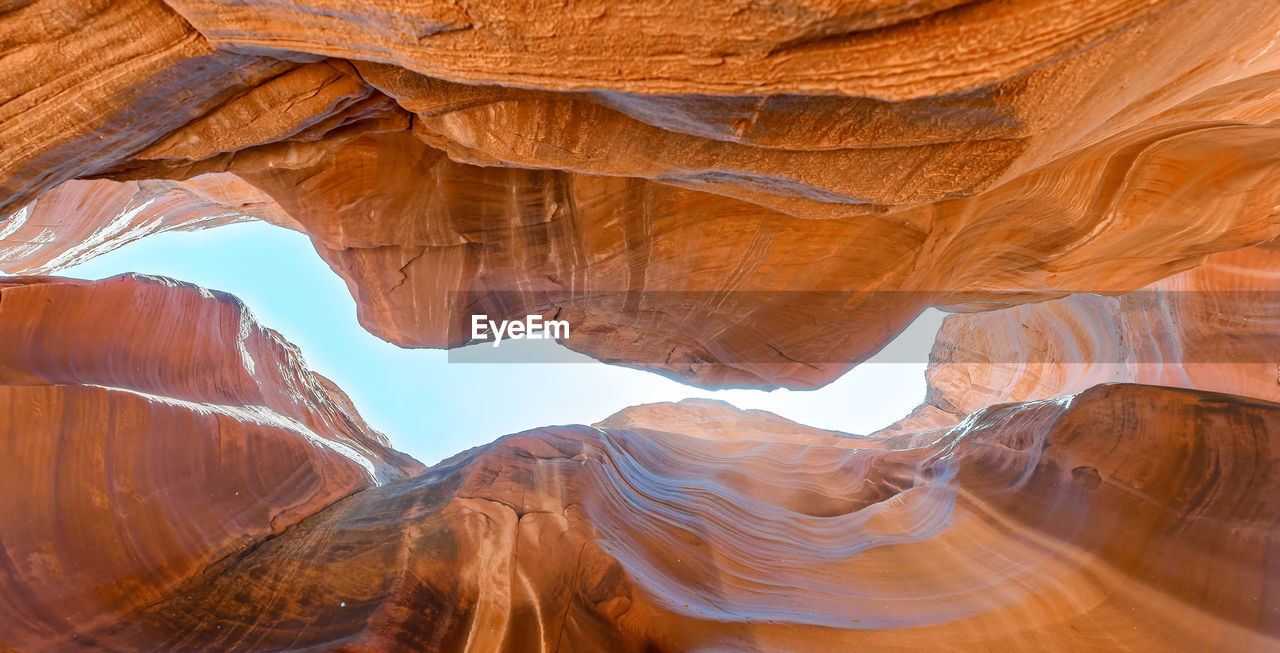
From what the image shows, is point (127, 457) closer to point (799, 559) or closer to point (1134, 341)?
point (799, 559)

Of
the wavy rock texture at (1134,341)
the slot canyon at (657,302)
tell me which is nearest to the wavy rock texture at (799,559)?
the slot canyon at (657,302)

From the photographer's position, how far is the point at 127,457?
185 inches

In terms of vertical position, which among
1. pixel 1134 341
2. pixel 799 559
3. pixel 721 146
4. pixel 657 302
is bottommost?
pixel 799 559

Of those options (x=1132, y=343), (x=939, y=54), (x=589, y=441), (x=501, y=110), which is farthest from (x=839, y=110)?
(x=1132, y=343)

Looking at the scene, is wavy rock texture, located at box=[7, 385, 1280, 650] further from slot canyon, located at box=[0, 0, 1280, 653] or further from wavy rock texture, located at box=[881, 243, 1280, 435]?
wavy rock texture, located at box=[881, 243, 1280, 435]

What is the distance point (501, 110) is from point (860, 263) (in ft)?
15.5

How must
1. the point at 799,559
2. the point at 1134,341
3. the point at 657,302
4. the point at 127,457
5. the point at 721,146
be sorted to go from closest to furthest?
the point at 721,146 → the point at 127,457 → the point at 799,559 → the point at 657,302 → the point at 1134,341

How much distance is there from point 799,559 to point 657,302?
3843 millimetres

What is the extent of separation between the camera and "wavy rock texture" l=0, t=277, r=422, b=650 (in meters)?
4.05

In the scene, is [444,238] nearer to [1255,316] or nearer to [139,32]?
[139,32]

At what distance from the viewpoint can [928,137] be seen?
111 inches

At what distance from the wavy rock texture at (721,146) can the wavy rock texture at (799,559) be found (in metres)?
2.39

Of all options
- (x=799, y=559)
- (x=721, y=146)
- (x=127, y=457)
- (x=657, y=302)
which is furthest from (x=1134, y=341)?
(x=127, y=457)

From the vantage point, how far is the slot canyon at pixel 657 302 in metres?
2.46
